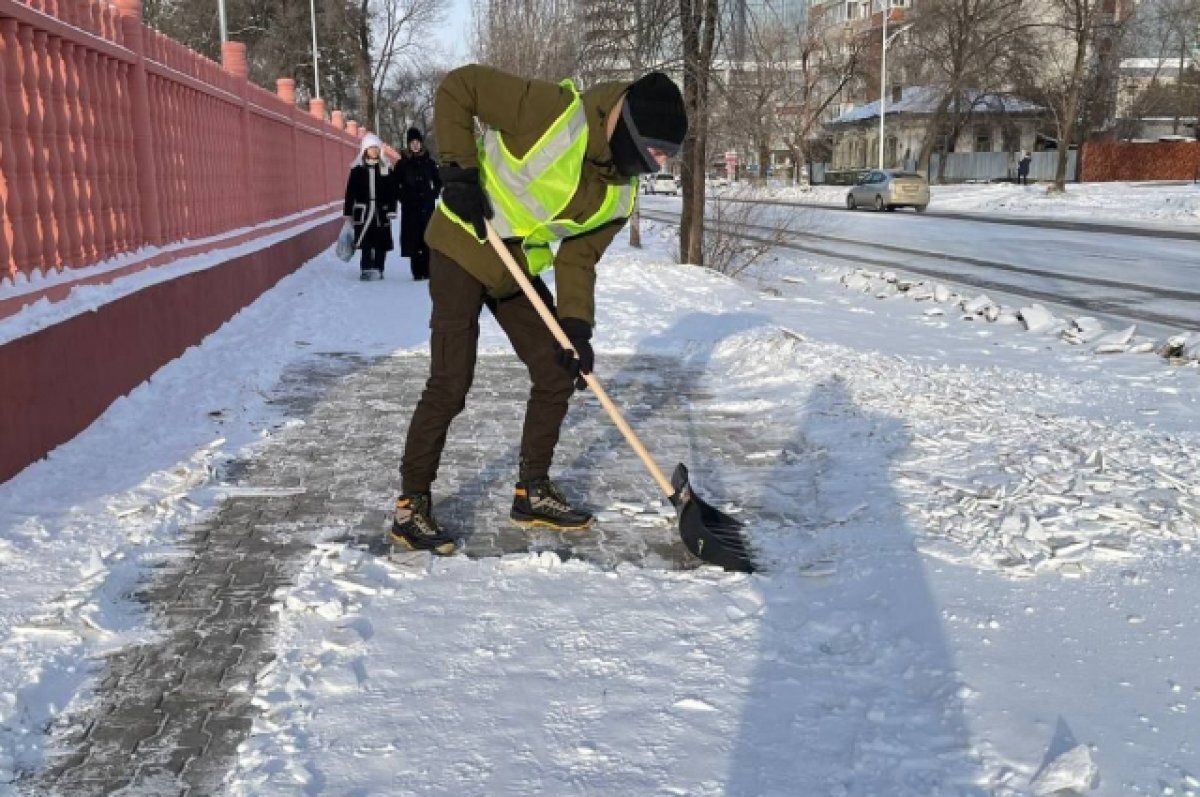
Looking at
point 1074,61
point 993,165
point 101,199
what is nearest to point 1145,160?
point 1074,61

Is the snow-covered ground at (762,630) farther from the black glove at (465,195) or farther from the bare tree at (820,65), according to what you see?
the bare tree at (820,65)

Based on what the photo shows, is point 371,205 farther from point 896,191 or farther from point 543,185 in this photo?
point 896,191

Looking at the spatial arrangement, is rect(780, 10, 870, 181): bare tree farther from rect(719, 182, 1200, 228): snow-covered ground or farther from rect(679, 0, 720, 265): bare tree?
rect(679, 0, 720, 265): bare tree

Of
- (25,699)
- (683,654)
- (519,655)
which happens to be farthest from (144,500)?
(683,654)

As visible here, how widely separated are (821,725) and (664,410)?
3.68 metres

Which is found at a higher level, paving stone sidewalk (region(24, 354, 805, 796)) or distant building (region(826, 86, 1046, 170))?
distant building (region(826, 86, 1046, 170))

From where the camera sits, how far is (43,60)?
5.36 meters

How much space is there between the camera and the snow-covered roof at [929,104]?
52.1 meters

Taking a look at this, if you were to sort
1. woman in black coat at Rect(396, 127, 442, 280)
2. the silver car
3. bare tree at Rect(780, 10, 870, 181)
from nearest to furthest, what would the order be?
woman in black coat at Rect(396, 127, 442, 280), the silver car, bare tree at Rect(780, 10, 870, 181)

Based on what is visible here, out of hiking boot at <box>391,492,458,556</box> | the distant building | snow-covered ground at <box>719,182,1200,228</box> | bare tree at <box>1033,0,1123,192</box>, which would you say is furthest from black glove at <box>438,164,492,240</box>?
the distant building

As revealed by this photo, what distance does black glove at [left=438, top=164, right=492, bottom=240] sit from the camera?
12.3 ft

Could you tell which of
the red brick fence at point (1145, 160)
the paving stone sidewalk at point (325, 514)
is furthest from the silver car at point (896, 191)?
the paving stone sidewalk at point (325, 514)

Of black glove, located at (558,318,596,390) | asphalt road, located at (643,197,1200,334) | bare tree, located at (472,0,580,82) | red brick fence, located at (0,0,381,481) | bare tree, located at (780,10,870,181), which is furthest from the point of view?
bare tree, located at (780,10,870,181)

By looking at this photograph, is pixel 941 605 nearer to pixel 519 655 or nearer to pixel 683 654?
pixel 683 654
